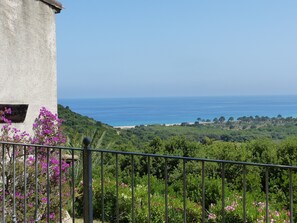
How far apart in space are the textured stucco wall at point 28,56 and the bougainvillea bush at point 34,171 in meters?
0.31

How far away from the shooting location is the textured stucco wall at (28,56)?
22.7 feet

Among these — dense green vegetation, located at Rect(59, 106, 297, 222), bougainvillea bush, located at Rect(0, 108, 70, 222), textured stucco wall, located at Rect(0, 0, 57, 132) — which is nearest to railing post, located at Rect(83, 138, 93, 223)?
bougainvillea bush, located at Rect(0, 108, 70, 222)

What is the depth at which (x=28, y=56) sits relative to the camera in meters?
7.32

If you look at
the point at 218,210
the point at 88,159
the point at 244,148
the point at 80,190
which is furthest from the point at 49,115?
the point at 244,148

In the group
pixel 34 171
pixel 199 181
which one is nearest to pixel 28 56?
pixel 34 171

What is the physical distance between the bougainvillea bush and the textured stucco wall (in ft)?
1.00

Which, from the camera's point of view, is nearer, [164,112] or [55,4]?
[55,4]

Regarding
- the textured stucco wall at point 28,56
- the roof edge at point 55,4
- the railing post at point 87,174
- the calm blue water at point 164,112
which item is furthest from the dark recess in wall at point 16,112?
the calm blue water at point 164,112

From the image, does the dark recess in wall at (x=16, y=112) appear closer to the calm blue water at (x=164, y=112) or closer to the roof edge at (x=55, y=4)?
the roof edge at (x=55, y=4)

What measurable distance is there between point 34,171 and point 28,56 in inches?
91.8

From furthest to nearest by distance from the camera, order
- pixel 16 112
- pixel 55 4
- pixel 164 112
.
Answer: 1. pixel 164 112
2. pixel 55 4
3. pixel 16 112

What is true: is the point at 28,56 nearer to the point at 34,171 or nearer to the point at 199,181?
the point at 34,171

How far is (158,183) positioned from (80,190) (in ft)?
5.61

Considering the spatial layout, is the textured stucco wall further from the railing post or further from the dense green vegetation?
the railing post
